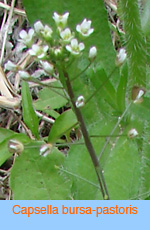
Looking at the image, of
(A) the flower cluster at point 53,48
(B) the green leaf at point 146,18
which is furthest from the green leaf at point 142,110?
(A) the flower cluster at point 53,48

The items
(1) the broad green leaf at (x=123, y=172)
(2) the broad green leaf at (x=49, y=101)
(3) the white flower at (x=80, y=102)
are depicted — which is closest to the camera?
(3) the white flower at (x=80, y=102)

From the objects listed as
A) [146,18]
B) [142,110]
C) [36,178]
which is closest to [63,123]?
[36,178]

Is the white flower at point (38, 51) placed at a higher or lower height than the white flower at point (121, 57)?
lower

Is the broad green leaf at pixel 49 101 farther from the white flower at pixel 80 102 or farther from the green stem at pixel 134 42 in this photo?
→ the white flower at pixel 80 102

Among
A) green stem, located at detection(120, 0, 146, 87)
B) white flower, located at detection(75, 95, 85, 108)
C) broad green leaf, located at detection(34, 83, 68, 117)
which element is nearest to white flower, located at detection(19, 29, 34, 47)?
white flower, located at detection(75, 95, 85, 108)

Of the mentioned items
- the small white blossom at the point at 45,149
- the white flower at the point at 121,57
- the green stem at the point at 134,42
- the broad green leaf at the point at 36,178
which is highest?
the green stem at the point at 134,42

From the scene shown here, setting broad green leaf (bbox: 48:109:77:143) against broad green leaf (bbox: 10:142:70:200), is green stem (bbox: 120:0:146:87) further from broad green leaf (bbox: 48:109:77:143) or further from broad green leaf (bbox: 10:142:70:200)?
broad green leaf (bbox: 10:142:70:200)

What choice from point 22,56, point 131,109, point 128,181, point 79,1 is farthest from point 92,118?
point 22,56

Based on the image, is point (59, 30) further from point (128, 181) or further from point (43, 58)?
point (128, 181)

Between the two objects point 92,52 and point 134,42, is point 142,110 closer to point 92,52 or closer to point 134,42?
point 134,42
